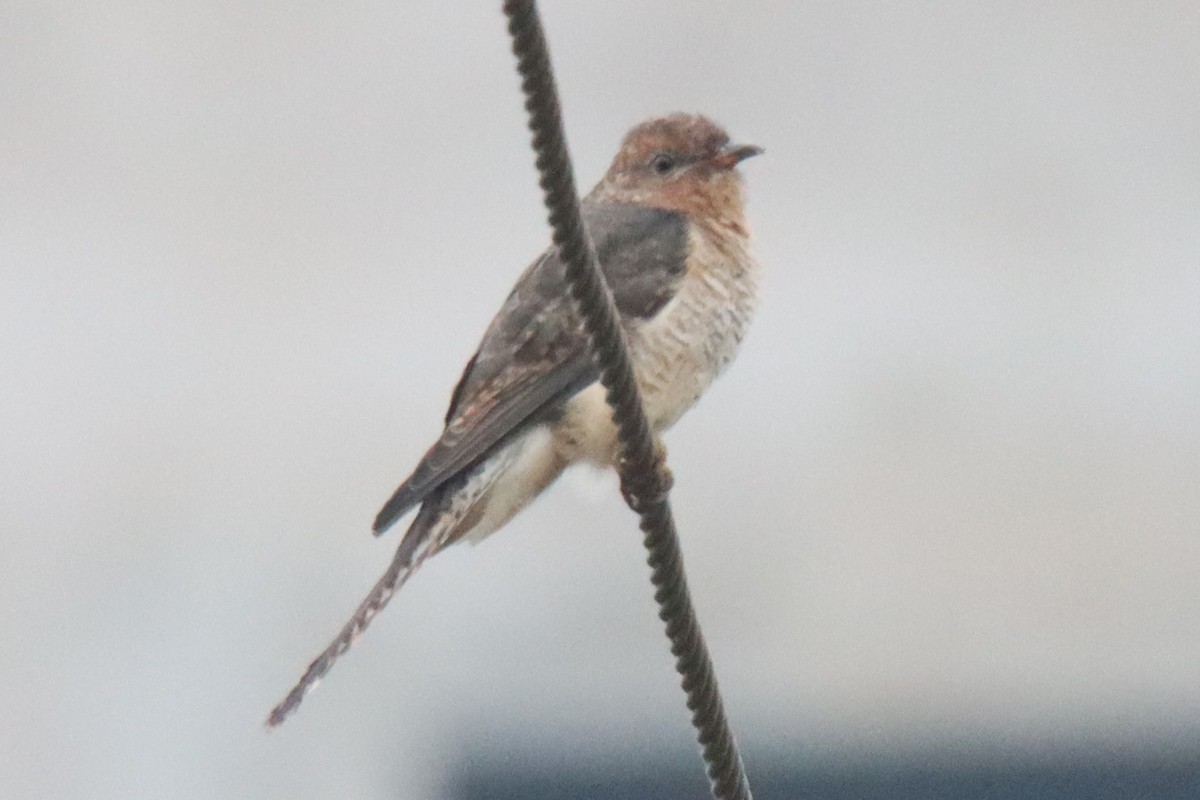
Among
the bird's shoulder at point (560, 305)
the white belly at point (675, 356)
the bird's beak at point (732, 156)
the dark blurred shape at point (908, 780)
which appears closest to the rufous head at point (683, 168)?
the bird's beak at point (732, 156)

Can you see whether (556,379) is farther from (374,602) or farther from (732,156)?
(732,156)

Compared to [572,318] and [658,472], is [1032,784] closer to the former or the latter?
[572,318]

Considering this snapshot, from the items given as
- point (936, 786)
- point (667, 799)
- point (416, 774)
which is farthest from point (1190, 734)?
point (416, 774)

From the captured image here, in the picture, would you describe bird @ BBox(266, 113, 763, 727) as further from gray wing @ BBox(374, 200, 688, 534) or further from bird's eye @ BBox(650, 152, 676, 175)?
bird's eye @ BBox(650, 152, 676, 175)

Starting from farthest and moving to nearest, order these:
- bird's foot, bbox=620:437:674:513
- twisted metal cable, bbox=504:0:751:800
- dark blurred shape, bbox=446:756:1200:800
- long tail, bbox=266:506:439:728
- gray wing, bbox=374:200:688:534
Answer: dark blurred shape, bbox=446:756:1200:800, gray wing, bbox=374:200:688:534, long tail, bbox=266:506:439:728, bird's foot, bbox=620:437:674:513, twisted metal cable, bbox=504:0:751:800

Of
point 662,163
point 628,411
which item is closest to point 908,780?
point 662,163

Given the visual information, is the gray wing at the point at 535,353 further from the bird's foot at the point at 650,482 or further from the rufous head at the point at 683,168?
the bird's foot at the point at 650,482

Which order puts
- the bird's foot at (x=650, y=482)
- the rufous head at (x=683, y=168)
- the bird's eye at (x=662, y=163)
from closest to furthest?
the bird's foot at (x=650, y=482) → the rufous head at (x=683, y=168) → the bird's eye at (x=662, y=163)

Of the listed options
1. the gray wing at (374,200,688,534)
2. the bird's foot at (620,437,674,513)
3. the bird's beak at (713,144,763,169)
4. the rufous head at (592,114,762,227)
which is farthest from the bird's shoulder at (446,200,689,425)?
the bird's foot at (620,437,674,513)
